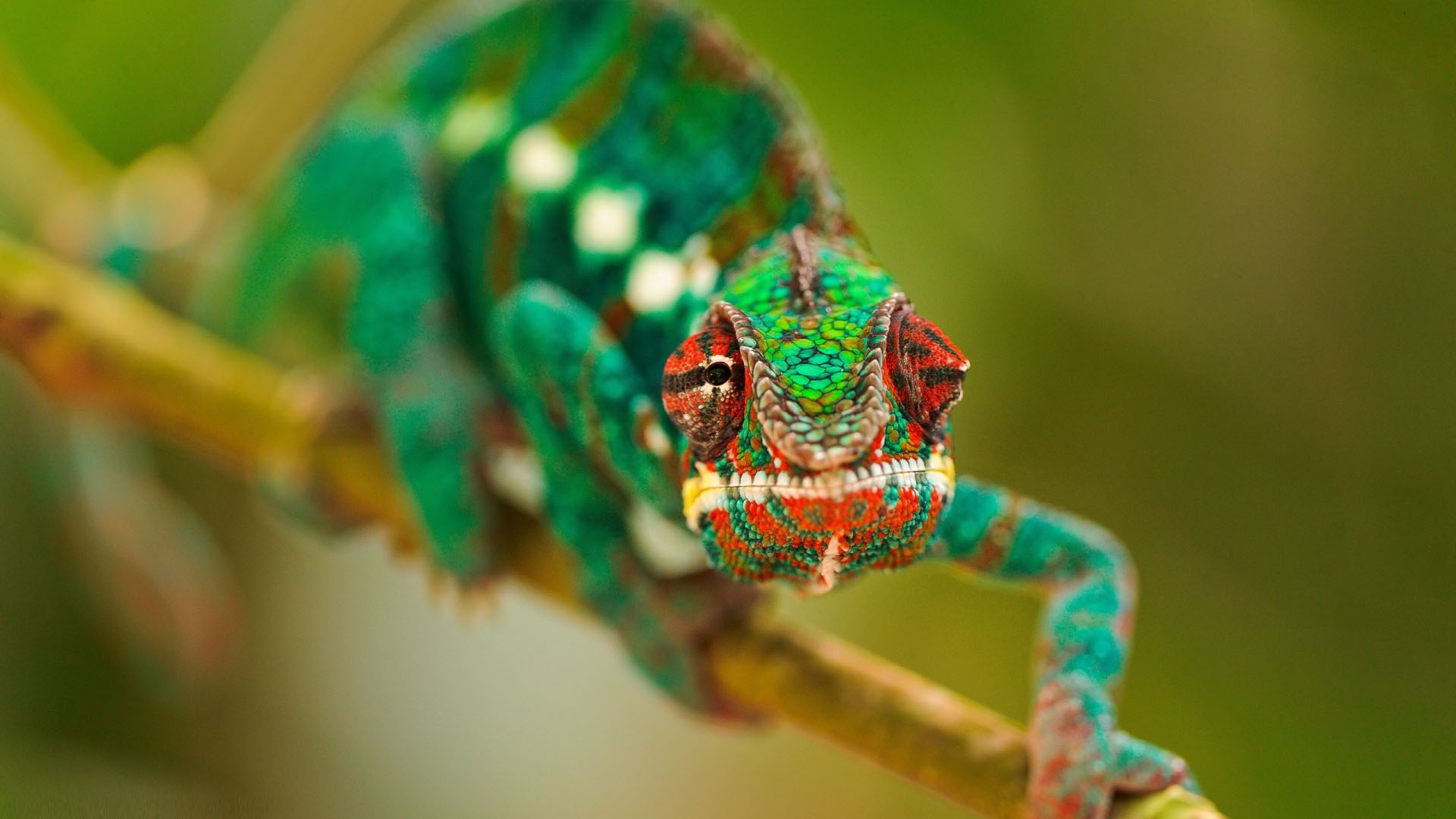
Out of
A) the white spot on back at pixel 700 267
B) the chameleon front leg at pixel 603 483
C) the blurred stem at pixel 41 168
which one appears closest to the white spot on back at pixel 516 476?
the chameleon front leg at pixel 603 483

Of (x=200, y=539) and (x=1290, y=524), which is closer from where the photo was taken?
(x=1290, y=524)

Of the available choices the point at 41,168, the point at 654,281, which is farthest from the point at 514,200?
the point at 41,168

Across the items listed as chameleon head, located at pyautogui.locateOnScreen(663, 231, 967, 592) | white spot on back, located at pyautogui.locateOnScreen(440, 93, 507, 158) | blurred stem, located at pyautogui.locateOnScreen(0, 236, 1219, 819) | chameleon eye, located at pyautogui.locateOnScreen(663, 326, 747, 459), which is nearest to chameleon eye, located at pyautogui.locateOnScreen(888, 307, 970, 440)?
chameleon head, located at pyautogui.locateOnScreen(663, 231, 967, 592)

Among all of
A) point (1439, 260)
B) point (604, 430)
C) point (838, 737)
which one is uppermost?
point (1439, 260)

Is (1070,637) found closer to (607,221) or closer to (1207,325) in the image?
(1207,325)

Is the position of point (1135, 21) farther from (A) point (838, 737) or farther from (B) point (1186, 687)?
(A) point (838, 737)

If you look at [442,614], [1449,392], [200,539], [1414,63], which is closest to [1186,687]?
[1449,392]

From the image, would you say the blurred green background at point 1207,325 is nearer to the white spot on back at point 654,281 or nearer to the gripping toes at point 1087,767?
the gripping toes at point 1087,767
